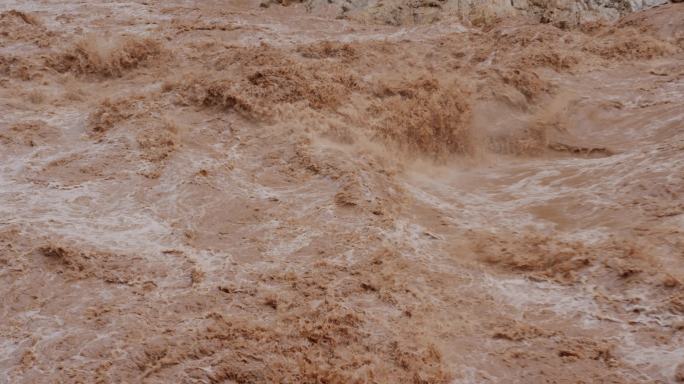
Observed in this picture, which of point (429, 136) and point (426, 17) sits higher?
point (426, 17)

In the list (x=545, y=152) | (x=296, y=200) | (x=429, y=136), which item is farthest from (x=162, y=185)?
(x=545, y=152)

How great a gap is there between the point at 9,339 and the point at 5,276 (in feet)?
2.68

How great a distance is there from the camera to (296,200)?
6633 mm

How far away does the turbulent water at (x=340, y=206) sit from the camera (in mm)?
4504

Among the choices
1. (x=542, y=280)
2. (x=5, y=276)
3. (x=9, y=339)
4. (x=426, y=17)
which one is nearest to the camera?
(x=9, y=339)

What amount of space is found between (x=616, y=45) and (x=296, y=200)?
7.82 m

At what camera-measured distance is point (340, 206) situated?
6461 millimetres

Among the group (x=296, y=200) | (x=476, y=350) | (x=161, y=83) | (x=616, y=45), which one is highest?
(x=616, y=45)

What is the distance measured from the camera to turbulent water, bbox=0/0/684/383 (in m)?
4.50

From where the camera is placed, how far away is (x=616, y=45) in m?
11.3

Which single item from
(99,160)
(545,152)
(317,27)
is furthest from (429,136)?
(317,27)

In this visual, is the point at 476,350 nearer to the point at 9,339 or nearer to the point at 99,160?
the point at 9,339

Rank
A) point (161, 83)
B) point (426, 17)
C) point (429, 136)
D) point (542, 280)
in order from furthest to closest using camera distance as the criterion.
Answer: point (426, 17) → point (161, 83) → point (429, 136) → point (542, 280)

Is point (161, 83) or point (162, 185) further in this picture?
point (161, 83)
